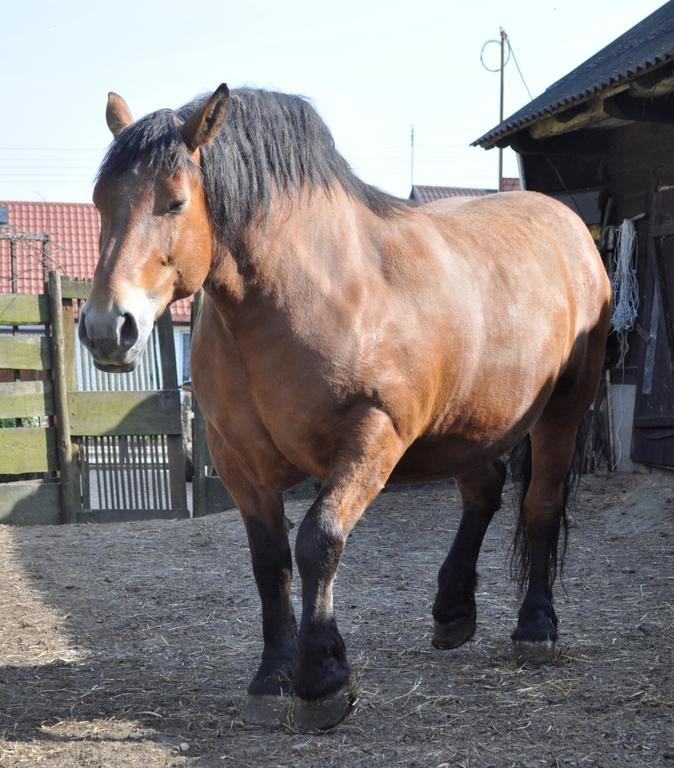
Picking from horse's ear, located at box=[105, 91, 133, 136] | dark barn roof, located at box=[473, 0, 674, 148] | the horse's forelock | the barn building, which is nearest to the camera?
the horse's forelock

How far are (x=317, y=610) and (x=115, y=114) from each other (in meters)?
1.70

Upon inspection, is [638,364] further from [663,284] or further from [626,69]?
[626,69]

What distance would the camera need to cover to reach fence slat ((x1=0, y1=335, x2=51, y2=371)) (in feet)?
25.7

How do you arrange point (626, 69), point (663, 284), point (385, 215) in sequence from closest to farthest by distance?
point (385, 215), point (626, 69), point (663, 284)

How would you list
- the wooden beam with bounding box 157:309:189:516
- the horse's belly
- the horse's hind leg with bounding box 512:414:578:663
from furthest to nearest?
the wooden beam with bounding box 157:309:189:516
the horse's hind leg with bounding box 512:414:578:663
the horse's belly

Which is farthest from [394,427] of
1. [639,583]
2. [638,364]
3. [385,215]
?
[638,364]

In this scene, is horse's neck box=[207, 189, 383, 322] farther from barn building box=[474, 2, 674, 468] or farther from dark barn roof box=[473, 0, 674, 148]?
barn building box=[474, 2, 674, 468]

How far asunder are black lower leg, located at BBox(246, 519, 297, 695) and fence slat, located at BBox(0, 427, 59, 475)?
195 inches

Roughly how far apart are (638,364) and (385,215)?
17.6 ft

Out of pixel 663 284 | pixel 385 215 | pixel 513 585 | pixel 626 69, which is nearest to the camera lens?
pixel 385 215

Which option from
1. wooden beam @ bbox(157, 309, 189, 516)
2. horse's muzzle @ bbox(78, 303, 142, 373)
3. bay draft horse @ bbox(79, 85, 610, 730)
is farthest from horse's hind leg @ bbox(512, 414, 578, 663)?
wooden beam @ bbox(157, 309, 189, 516)

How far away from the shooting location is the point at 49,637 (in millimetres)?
4531

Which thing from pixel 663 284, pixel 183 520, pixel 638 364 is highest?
pixel 663 284

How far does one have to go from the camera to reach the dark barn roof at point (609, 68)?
258 inches
